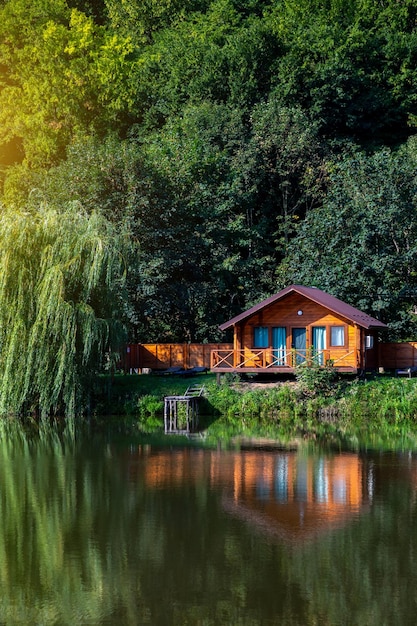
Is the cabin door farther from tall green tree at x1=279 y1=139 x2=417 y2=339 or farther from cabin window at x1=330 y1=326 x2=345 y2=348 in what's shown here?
tall green tree at x1=279 y1=139 x2=417 y2=339

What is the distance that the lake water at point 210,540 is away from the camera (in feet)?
42.5

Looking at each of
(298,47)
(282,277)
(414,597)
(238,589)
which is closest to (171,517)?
(238,589)

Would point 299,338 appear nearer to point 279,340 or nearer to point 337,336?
point 279,340

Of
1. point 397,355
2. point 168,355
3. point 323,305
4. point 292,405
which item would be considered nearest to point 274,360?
point 323,305

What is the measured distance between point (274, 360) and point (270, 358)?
9.0 inches

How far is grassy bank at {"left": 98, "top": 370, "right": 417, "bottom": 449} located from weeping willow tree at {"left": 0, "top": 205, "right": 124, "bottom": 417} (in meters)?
3.14

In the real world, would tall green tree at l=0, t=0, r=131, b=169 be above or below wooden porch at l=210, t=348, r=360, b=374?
above

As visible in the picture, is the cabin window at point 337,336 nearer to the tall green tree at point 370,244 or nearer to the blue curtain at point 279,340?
the blue curtain at point 279,340

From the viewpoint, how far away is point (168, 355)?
4512 cm

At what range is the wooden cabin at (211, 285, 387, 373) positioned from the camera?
128ft

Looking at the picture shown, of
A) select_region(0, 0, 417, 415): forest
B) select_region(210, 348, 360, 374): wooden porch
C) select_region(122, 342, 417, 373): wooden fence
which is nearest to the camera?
select_region(0, 0, 417, 415): forest

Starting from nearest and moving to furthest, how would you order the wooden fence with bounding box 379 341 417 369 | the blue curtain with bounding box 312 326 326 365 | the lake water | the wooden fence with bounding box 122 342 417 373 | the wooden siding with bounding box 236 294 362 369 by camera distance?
the lake water → the wooden siding with bounding box 236 294 362 369 → the blue curtain with bounding box 312 326 326 365 → the wooden fence with bounding box 379 341 417 369 → the wooden fence with bounding box 122 342 417 373

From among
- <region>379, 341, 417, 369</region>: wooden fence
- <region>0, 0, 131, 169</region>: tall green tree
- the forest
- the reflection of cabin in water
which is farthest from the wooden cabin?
<region>0, 0, 131, 169</region>: tall green tree

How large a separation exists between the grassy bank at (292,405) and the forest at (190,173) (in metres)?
2.75
